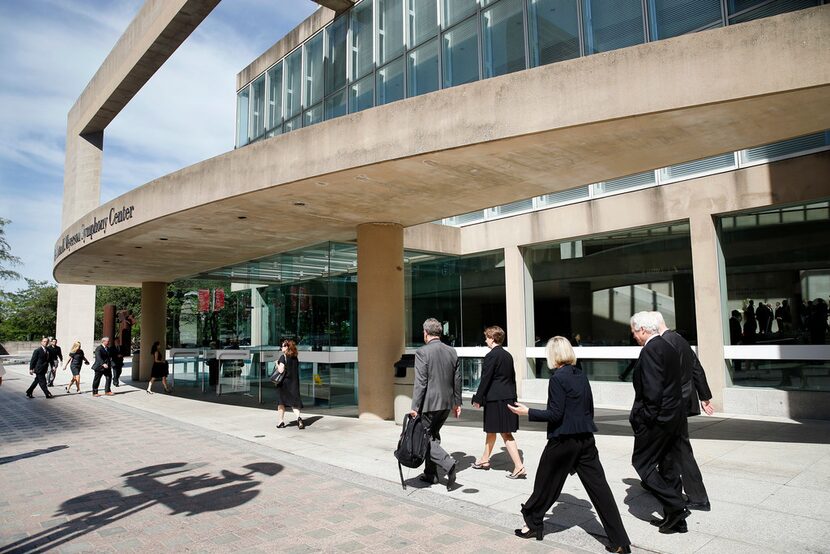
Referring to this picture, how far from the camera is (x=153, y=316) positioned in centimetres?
2203

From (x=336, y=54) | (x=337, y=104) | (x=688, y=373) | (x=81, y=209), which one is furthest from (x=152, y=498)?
(x=81, y=209)

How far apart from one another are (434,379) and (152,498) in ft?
10.9

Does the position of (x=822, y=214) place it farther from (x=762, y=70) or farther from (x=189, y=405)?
(x=189, y=405)

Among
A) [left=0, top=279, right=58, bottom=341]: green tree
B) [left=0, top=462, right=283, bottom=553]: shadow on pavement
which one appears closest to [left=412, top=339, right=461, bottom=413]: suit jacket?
[left=0, top=462, right=283, bottom=553]: shadow on pavement

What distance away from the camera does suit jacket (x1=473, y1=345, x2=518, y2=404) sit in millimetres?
6617

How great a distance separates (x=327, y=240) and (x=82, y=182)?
1074 inches

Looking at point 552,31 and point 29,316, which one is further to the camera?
point 29,316

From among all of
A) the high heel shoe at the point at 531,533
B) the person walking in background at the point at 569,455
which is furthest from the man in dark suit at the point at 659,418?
the high heel shoe at the point at 531,533

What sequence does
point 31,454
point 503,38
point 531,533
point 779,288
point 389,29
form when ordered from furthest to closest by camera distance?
point 389,29, point 503,38, point 779,288, point 31,454, point 531,533

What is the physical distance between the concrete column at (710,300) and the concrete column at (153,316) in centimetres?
1874

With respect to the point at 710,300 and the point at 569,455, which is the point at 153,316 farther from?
the point at 569,455

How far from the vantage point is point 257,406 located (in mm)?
14117

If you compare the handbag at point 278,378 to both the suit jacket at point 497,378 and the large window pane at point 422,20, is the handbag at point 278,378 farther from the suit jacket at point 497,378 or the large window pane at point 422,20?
the large window pane at point 422,20

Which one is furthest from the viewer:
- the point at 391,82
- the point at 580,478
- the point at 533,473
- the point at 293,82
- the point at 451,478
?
the point at 293,82
